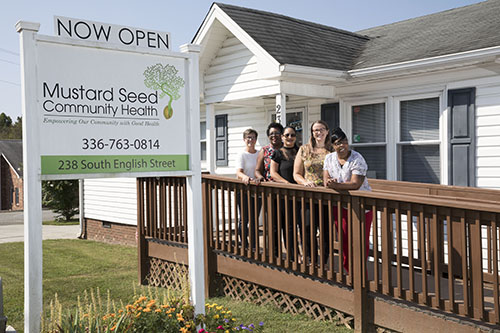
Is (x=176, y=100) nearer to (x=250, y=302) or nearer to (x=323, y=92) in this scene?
(x=250, y=302)

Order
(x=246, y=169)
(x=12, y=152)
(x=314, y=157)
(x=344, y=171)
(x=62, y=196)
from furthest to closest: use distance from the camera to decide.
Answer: (x=12, y=152) → (x=62, y=196) → (x=246, y=169) → (x=314, y=157) → (x=344, y=171)

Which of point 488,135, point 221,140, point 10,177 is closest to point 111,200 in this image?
point 221,140

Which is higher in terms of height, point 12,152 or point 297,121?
point 12,152

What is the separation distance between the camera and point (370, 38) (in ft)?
33.3

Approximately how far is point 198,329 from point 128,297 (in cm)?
314

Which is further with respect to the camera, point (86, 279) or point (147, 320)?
point (86, 279)

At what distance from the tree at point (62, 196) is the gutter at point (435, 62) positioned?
54.7 feet

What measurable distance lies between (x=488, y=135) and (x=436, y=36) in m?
2.17

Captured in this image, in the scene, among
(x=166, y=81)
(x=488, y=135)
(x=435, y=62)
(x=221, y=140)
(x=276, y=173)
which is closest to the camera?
(x=166, y=81)

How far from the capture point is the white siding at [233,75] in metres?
8.43

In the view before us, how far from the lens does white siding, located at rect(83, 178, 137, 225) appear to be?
12.5m

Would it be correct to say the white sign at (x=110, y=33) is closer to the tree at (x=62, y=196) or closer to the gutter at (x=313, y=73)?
the gutter at (x=313, y=73)

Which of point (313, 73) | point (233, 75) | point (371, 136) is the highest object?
point (233, 75)

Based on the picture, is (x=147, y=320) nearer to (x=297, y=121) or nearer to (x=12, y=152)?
(x=297, y=121)
